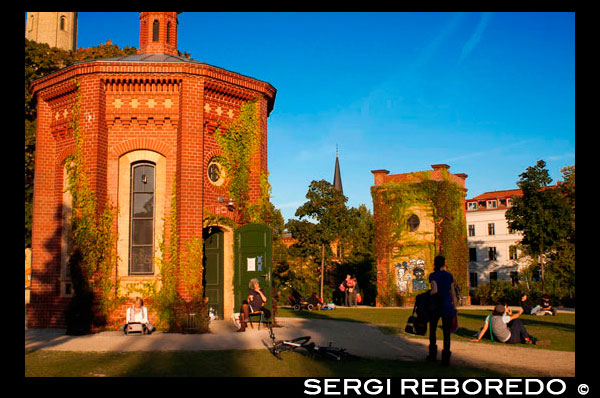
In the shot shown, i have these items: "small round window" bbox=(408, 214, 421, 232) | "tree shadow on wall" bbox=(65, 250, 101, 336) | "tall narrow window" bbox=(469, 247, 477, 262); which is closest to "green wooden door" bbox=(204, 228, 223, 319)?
"tree shadow on wall" bbox=(65, 250, 101, 336)

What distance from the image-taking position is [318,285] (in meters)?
35.7

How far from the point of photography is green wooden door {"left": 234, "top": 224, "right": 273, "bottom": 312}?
15.9 meters

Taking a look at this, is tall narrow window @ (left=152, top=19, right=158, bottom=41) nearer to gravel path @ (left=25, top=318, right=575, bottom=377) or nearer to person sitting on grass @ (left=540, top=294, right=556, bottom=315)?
gravel path @ (left=25, top=318, right=575, bottom=377)

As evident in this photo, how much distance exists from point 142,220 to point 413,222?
20.6 m

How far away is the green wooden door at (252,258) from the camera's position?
15.9 m

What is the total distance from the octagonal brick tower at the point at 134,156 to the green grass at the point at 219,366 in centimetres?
497

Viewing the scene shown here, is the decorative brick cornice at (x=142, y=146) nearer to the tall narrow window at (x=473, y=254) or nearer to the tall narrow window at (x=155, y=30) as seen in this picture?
the tall narrow window at (x=155, y=30)

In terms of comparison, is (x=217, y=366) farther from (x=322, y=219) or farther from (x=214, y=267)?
(x=322, y=219)

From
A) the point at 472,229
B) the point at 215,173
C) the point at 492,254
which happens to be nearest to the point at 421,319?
the point at 215,173

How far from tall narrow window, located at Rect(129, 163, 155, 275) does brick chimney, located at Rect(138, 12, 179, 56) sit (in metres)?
4.86

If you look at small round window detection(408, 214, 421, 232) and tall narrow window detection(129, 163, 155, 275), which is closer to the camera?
tall narrow window detection(129, 163, 155, 275)

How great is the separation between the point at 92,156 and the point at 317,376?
33.4 feet

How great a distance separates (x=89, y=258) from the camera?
14781 mm

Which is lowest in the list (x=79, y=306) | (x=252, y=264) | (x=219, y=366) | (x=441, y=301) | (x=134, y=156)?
(x=219, y=366)
